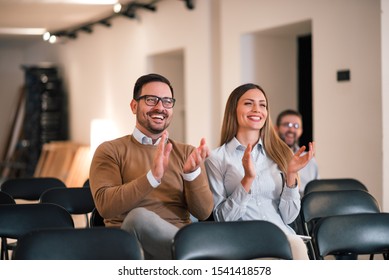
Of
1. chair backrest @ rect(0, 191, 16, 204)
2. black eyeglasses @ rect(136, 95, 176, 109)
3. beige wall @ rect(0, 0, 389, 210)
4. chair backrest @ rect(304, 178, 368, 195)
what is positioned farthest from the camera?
beige wall @ rect(0, 0, 389, 210)

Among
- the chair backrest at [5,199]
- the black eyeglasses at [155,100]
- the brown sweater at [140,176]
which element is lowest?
the chair backrest at [5,199]

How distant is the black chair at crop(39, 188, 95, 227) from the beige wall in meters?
2.64

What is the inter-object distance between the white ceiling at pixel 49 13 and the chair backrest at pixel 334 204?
23.3 feet

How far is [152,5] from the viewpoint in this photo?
36.5ft

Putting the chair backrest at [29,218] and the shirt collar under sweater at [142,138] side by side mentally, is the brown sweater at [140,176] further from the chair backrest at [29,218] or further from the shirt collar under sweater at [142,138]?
the chair backrest at [29,218]

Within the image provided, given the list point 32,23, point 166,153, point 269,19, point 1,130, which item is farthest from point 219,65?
point 1,130

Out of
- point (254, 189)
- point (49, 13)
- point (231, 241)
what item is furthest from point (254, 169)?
point (49, 13)

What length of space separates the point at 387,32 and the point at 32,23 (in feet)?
29.6

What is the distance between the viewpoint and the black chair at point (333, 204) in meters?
4.61

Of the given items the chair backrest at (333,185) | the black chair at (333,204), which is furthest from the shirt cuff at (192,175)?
the chair backrest at (333,185)

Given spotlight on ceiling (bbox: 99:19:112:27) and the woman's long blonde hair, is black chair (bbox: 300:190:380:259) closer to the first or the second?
the woman's long blonde hair

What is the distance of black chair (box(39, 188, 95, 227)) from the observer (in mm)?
5164

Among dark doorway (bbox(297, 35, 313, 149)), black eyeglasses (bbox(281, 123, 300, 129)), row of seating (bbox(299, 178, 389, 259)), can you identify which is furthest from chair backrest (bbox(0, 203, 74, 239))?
dark doorway (bbox(297, 35, 313, 149))

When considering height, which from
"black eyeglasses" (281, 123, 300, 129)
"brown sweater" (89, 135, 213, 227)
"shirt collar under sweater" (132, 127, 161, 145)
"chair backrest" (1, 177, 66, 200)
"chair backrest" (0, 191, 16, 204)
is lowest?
"chair backrest" (1, 177, 66, 200)
